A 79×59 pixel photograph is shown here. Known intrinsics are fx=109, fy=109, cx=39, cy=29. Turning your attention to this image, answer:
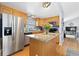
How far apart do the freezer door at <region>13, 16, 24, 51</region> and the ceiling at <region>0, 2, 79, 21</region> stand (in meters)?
0.24

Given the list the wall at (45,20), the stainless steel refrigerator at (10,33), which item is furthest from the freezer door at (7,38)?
the wall at (45,20)

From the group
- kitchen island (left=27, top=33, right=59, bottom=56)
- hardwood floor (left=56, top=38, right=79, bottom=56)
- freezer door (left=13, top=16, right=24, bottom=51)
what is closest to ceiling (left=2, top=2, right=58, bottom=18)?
freezer door (left=13, top=16, right=24, bottom=51)

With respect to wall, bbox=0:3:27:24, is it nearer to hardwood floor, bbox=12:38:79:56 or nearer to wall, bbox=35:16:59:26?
wall, bbox=35:16:59:26

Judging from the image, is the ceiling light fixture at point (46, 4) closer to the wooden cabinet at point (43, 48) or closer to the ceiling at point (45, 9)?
the ceiling at point (45, 9)

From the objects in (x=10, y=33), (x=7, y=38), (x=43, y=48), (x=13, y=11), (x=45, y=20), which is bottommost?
(x=43, y=48)

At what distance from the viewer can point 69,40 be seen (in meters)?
1.77

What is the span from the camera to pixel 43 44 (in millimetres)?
1780

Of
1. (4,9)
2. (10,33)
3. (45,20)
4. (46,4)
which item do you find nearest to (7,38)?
(10,33)

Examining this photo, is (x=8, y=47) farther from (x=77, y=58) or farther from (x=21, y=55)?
(x=77, y=58)

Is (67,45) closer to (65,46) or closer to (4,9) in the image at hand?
(65,46)

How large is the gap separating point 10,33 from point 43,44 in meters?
0.71

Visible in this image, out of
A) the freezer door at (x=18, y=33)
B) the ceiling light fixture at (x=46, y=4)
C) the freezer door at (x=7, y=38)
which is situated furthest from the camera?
the freezer door at (x=7, y=38)

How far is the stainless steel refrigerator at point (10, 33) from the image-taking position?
6.54 feet

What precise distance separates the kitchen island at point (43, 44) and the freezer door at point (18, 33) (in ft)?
0.70
